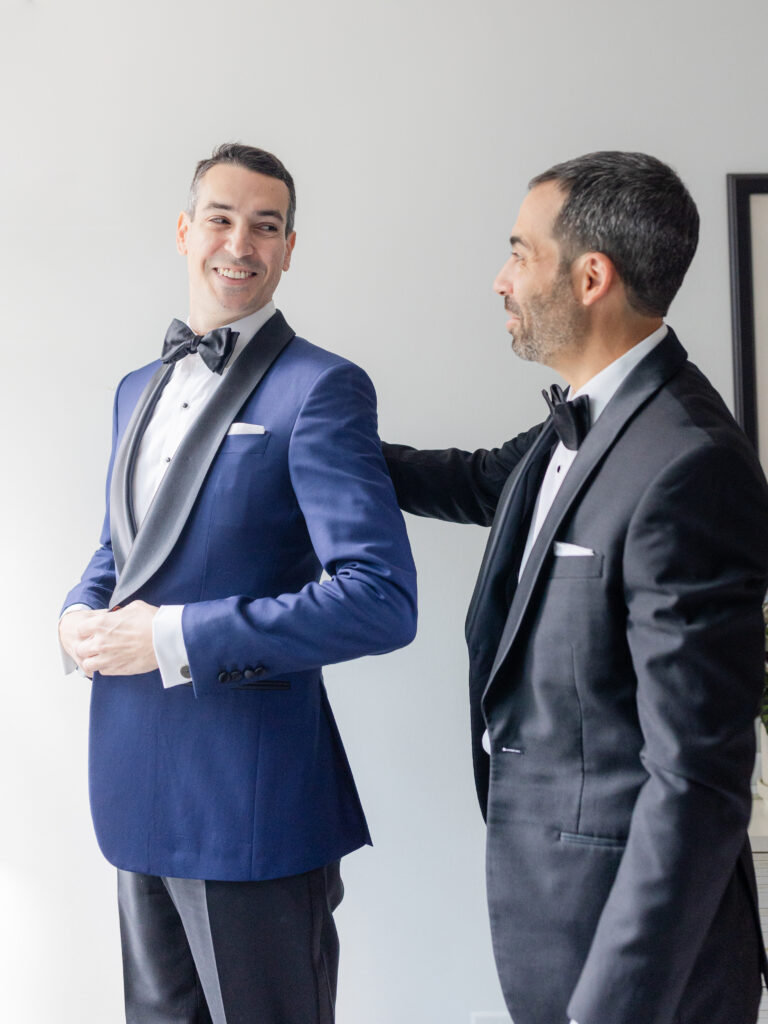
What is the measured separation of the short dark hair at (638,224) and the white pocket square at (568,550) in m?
0.35

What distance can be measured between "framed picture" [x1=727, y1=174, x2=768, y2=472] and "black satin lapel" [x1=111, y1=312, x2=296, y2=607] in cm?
127

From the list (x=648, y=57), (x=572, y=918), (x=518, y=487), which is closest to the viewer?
(x=572, y=918)

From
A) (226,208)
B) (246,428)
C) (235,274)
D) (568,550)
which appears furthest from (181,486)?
(568,550)

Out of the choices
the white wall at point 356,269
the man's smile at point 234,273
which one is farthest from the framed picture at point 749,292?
the man's smile at point 234,273

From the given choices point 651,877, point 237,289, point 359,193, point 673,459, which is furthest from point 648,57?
point 651,877

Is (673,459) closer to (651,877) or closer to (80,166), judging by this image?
(651,877)

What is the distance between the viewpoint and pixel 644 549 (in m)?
1.02

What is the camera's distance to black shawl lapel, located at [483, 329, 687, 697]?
45.0 inches

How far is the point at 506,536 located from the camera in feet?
4.38

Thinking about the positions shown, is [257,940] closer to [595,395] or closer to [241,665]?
[241,665]

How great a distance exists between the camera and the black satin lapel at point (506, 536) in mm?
1331

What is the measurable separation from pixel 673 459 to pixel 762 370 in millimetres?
1308

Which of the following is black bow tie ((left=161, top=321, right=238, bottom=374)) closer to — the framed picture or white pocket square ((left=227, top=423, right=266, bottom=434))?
white pocket square ((left=227, top=423, right=266, bottom=434))

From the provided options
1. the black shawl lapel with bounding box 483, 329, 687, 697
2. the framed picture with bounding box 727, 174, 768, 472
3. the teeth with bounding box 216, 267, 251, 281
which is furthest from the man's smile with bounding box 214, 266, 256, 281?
the framed picture with bounding box 727, 174, 768, 472
